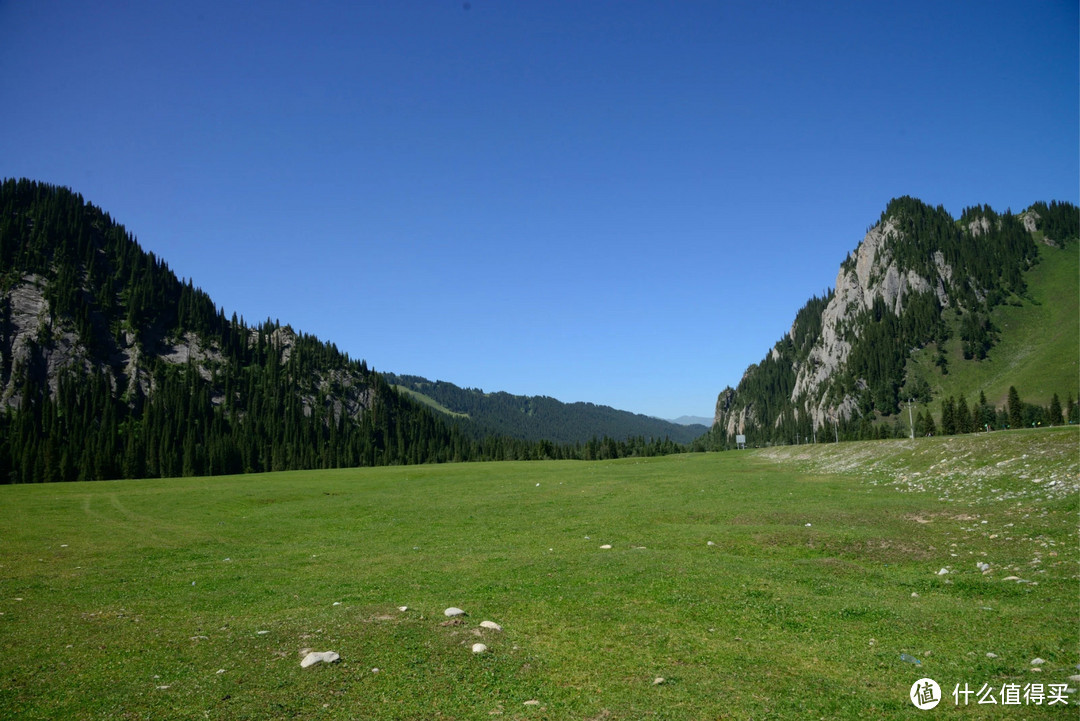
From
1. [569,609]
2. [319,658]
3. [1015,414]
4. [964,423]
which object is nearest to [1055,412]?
[1015,414]

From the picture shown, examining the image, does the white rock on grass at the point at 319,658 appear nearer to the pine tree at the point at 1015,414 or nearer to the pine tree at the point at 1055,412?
the pine tree at the point at 1015,414

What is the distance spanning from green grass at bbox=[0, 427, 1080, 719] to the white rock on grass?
1.27 ft

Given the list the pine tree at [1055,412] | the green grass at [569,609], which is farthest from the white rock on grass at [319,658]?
the pine tree at [1055,412]

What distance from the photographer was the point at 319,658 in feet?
38.3

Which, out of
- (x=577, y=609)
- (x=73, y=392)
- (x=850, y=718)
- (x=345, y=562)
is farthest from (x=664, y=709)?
(x=73, y=392)

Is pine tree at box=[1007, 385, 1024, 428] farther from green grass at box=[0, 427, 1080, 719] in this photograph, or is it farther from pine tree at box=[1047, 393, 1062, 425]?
green grass at box=[0, 427, 1080, 719]

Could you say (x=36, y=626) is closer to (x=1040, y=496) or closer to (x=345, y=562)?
(x=345, y=562)

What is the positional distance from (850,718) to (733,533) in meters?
18.2

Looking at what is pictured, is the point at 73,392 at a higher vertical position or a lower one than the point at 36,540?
higher

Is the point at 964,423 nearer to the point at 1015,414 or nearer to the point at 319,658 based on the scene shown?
the point at 1015,414

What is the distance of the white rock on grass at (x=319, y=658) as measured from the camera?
454 inches

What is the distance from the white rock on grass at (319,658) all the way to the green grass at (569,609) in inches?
15.3

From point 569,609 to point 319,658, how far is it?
21.2 ft

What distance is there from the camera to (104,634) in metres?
13.9
